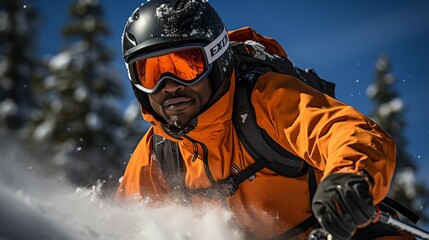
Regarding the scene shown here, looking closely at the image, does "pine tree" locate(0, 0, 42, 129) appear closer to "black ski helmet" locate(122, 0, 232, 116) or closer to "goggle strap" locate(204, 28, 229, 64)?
"black ski helmet" locate(122, 0, 232, 116)

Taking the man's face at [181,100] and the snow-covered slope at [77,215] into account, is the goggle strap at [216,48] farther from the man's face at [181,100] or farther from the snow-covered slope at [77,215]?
the snow-covered slope at [77,215]

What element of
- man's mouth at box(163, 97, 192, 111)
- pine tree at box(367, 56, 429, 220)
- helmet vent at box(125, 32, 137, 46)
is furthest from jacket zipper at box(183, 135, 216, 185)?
Answer: pine tree at box(367, 56, 429, 220)

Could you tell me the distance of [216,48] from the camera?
409 centimetres

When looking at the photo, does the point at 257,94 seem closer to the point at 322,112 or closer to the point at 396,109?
the point at 322,112

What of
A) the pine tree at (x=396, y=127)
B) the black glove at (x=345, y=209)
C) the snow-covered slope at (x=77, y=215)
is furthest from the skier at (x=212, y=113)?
the pine tree at (x=396, y=127)

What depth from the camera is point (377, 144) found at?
2.84 meters

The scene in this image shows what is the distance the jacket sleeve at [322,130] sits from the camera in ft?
8.90

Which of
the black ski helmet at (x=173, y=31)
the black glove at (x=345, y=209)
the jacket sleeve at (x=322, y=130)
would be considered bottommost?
the black glove at (x=345, y=209)

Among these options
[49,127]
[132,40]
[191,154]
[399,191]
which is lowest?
[399,191]

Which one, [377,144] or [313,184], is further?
[313,184]

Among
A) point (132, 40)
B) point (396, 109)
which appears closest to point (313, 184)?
point (132, 40)

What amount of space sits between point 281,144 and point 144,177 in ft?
4.83

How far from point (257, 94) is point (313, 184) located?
864 millimetres

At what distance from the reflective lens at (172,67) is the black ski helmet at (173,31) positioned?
88 mm
